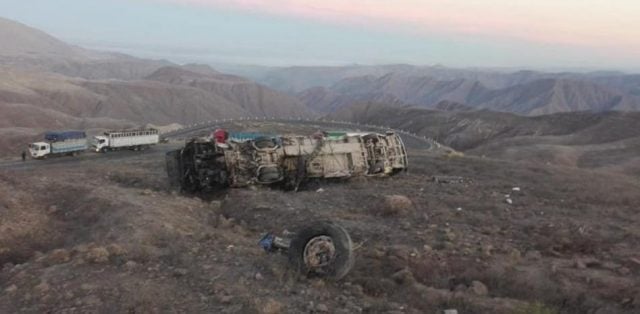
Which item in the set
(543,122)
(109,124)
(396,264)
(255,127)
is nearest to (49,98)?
(109,124)

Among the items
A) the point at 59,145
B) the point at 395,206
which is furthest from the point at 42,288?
the point at 59,145

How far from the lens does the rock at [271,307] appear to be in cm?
915

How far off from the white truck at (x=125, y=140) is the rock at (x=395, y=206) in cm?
3617

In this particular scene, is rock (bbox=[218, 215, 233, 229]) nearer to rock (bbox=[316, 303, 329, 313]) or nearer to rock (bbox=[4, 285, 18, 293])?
rock (bbox=[4, 285, 18, 293])

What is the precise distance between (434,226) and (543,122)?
114288 millimetres

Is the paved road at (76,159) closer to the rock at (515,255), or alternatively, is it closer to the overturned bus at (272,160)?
the overturned bus at (272,160)

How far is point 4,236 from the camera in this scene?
15.3m

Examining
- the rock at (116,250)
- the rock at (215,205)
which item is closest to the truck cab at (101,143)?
the rock at (215,205)

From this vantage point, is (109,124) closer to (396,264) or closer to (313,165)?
(313,165)

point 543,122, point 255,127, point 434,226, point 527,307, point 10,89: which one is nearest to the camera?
point 527,307

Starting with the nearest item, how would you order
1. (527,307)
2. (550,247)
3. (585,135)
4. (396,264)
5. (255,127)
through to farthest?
(527,307)
(396,264)
(550,247)
(255,127)
(585,135)

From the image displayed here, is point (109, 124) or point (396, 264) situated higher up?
point (396, 264)

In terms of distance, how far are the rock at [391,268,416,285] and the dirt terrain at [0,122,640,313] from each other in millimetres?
63

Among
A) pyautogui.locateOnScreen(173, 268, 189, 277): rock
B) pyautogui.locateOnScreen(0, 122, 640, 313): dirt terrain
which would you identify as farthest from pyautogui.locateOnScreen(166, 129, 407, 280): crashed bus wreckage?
pyautogui.locateOnScreen(173, 268, 189, 277): rock
